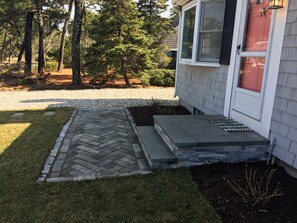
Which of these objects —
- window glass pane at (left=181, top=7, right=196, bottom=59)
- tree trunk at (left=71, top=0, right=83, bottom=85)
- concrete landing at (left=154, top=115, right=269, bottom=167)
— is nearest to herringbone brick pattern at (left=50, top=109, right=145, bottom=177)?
concrete landing at (left=154, top=115, right=269, bottom=167)

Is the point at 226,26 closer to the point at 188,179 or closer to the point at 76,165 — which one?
the point at 188,179

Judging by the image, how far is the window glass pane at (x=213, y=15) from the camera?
16.3 ft

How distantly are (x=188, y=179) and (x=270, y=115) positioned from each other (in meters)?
1.43

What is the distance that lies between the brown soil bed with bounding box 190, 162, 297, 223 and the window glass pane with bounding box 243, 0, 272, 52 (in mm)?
1766

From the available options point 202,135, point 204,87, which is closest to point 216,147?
point 202,135

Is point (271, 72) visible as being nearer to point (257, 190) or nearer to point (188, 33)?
point (257, 190)

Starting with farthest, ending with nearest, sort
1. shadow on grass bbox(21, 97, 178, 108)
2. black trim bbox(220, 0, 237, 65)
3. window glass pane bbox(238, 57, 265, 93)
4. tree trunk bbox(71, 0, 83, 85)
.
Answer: tree trunk bbox(71, 0, 83, 85) < shadow on grass bbox(21, 97, 178, 108) < black trim bbox(220, 0, 237, 65) < window glass pane bbox(238, 57, 265, 93)

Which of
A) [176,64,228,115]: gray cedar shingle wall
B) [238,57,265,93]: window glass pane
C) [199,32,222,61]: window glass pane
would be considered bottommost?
[176,64,228,115]: gray cedar shingle wall

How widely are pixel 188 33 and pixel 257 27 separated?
2723 millimetres

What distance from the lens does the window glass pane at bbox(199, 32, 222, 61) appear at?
510cm

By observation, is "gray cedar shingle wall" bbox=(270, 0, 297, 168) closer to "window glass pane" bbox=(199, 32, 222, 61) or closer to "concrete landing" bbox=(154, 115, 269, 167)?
"concrete landing" bbox=(154, 115, 269, 167)

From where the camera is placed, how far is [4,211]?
267 cm

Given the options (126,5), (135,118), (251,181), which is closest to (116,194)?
(251,181)

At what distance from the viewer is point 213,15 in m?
5.19
